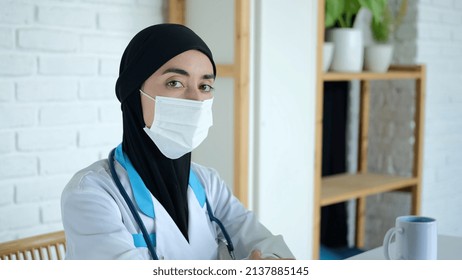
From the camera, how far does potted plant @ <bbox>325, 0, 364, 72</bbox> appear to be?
2301 mm

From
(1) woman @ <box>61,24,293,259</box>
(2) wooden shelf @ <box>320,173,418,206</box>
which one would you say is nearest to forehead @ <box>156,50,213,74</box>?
(1) woman @ <box>61,24,293,259</box>

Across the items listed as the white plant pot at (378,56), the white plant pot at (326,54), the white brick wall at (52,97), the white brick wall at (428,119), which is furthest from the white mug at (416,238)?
the white brick wall at (428,119)

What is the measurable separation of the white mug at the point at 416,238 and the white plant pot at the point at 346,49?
130 cm

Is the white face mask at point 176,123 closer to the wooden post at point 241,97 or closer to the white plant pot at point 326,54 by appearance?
the wooden post at point 241,97

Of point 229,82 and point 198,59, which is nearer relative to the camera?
A: point 198,59

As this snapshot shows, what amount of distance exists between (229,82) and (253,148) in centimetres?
21

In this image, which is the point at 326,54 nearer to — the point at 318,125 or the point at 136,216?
the point at 318,125

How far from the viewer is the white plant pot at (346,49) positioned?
231 centimetres

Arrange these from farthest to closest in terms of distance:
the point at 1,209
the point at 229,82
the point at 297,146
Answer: the point at 297,146
the point at 229,82
the point at 1,209

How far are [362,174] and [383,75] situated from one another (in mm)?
508
